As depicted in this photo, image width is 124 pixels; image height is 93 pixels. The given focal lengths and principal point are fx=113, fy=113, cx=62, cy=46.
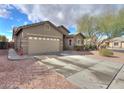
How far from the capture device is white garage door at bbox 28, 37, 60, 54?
14031mm

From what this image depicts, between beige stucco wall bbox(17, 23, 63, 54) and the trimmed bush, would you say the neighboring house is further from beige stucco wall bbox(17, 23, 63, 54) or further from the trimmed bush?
beige stucco wall bbox(17, 23, 63, 54)

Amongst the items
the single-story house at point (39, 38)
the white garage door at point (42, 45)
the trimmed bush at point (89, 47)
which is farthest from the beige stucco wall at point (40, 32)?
the trimmed bush at point (89, 47)

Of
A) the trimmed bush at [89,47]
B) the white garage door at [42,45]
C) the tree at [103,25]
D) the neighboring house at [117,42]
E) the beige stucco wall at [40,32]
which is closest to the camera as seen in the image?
the beige stucco wall at [40,32]

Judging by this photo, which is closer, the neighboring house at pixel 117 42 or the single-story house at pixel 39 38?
the single-story house at pixel 39 38

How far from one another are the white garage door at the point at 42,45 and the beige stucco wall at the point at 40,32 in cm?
47

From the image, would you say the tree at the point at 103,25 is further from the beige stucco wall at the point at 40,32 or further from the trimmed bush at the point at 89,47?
the beige stucco wall at the point at 40,32

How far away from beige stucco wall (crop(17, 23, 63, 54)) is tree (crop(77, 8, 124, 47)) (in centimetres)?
762

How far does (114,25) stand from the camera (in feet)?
58.0

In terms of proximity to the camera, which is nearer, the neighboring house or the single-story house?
the single-story house

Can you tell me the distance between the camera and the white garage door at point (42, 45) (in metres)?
14.0

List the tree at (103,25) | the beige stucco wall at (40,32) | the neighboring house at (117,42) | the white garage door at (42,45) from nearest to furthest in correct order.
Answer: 1. the beige stucco wall at (40,32)
2. the white garage door at (42,45)
3. the tree at (103,25)
4. the neighboring house at (117,42)

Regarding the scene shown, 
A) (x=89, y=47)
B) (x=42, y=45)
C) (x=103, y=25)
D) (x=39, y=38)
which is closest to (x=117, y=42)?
(x=89, y=47)

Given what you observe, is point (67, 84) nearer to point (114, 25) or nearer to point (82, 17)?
point (114, 25)

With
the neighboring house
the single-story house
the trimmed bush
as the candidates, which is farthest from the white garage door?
the neighboring house
